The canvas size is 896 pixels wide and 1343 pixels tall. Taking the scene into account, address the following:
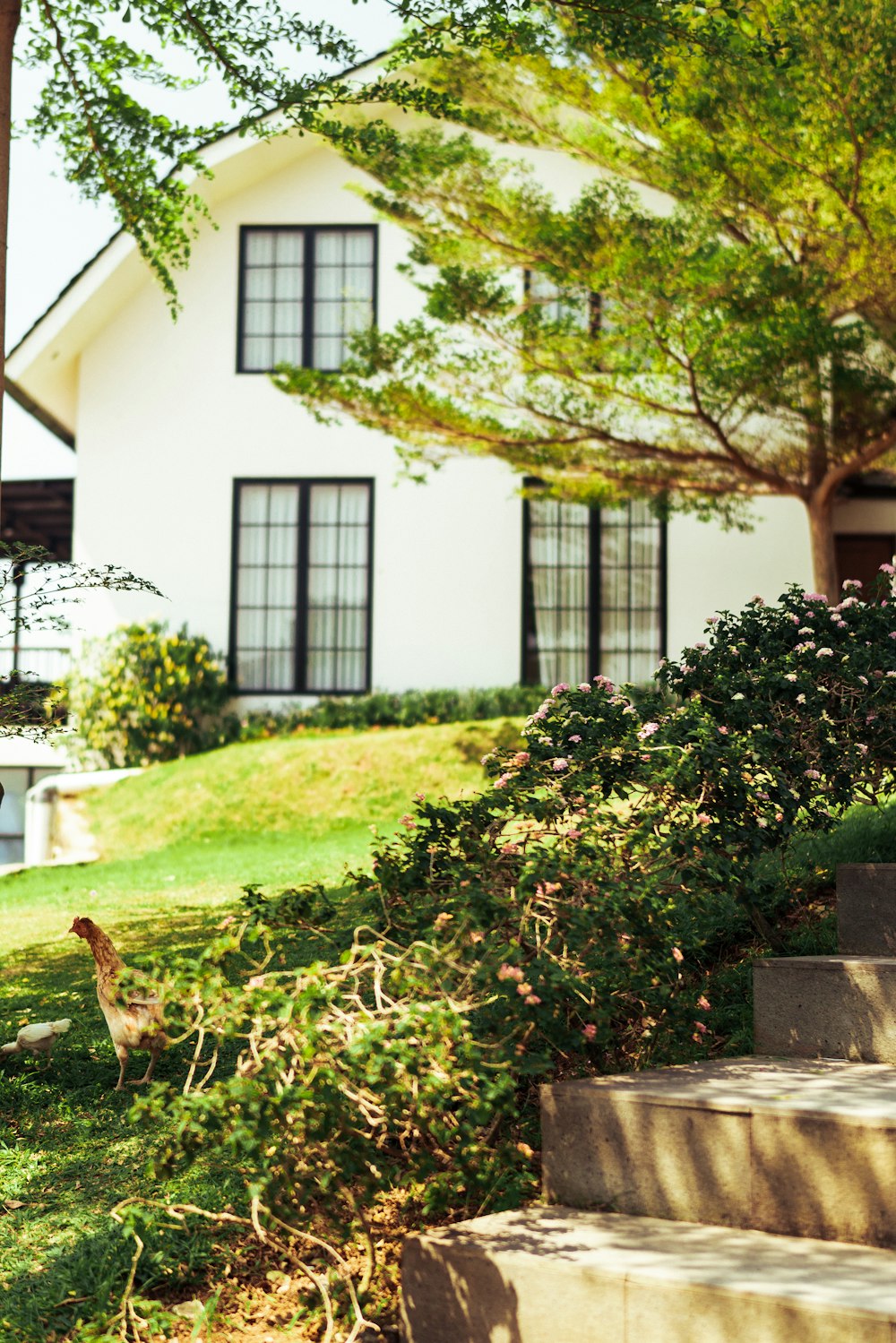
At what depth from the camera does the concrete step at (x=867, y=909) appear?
3.94m

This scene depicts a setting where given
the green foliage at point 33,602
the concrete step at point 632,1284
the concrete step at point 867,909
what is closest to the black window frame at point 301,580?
the green foliage at point 33,602

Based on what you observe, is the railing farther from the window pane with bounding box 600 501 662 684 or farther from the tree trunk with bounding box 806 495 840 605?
the tree trunk with bounding box 806 495 840 605

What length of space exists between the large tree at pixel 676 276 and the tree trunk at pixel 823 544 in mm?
23

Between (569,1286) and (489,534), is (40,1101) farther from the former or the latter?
(489,534)

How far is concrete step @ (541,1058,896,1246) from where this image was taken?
2.74m

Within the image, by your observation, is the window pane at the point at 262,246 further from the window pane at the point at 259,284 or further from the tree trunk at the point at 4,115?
the tree trunk at the point at 4,115

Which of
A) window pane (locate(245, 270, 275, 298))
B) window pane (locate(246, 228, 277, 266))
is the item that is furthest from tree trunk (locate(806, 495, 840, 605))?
window pane (locate(246, 228, 277, 266))

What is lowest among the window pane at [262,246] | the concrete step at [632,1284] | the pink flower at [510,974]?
the concrete step at [632,1284]

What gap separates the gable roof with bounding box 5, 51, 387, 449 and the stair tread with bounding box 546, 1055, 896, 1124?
42.0ft

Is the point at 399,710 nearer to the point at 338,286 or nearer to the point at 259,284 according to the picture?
the point at 338,286

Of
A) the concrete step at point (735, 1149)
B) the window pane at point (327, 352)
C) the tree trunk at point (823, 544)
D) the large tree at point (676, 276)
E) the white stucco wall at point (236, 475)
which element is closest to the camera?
the concrete step at point (735, 1149)

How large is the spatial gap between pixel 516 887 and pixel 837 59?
302 inches

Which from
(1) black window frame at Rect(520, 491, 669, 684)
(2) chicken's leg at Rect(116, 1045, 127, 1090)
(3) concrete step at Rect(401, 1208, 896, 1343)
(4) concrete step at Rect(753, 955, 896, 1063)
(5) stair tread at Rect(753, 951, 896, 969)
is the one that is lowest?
(3) concrete step at Rect(401, 1208, 896, 1343)

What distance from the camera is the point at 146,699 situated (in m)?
13.7
